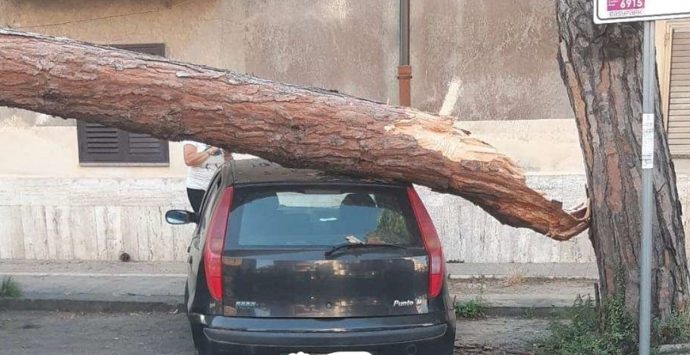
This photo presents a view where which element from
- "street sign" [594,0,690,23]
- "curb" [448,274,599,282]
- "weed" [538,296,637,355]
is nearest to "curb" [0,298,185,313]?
"curb" [448,274,599,282]

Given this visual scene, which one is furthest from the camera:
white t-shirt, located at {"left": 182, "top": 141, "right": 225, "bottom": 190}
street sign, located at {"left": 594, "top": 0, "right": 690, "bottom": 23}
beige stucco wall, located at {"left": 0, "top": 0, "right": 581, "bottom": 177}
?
beige stucco wall, located at {"left": 0, "top": 0, "right": 581, "bottom": 177}

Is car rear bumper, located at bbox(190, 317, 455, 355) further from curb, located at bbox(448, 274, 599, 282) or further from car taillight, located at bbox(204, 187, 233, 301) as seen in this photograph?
curb, located at bbox(448, 274, 599, 282)

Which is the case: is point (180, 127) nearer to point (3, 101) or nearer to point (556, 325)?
point (3, 101)

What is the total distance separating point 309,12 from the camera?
7.42 metres

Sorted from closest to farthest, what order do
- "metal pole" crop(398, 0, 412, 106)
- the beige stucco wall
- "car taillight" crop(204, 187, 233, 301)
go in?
"car taillight" crop(204, 187, 233, 301), "metal pole" crop(398, 0, 412, 106), the beige stucco wall

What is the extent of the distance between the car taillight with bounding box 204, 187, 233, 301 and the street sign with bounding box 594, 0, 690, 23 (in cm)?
235

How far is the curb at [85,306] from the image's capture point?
6039mm

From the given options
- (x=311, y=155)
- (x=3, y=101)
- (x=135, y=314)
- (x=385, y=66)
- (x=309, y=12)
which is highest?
(x=309, y=12)

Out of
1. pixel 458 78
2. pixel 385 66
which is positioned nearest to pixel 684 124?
pixel 458 78

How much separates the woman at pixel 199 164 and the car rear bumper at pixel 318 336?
260 centimetres

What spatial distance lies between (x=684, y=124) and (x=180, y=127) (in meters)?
5.76

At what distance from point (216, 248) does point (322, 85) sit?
4.17m

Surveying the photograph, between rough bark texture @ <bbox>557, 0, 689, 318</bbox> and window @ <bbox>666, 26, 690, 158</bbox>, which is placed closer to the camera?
rough bark texture @ <bbox>557, 0, 689, 318</bbox>

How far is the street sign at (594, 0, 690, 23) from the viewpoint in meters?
3.46
